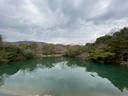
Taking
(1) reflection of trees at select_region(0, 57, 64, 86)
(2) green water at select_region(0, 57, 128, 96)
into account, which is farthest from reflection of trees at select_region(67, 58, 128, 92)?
(1) reflection of trees at select_region(0, 57, 64, 86)

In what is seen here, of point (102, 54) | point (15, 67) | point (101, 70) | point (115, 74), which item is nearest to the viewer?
point (115, 74)

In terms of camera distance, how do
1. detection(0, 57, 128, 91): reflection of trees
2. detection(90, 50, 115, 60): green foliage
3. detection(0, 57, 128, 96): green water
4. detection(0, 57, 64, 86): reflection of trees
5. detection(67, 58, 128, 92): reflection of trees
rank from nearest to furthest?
detection(0, 57, 128, 96): green water → detection(67, 58, 128, 92): reflection of trees → detection(0, 57, 128, 91): reflection of trees → detection(0, 57, 64, 86): reflection of trees → detection(90, 50, 115, 60): green foliage

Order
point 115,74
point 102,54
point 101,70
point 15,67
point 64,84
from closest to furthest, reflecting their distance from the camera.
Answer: point 64,84 → point 115,74 → point 101,70 → point 15,67 → point 102,54

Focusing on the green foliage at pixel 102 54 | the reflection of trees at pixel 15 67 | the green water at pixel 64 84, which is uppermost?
the green foliage at pixel 102 54

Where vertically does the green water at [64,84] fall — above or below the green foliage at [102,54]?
below

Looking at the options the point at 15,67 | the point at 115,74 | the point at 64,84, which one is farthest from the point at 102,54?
the point at 15,67

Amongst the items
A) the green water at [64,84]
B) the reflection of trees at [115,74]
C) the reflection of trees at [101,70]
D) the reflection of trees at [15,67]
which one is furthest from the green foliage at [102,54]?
the reflection of trees at [15,67]

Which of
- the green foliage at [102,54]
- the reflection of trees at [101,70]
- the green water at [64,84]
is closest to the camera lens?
the green water at [64,84]

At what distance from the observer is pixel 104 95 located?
10.8ft

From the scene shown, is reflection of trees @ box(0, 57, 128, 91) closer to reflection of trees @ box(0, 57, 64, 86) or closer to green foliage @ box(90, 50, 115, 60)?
reflection of trees @ box(0, 57, 64, 86)

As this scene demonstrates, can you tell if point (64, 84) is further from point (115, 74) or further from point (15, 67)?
point (15, 67)

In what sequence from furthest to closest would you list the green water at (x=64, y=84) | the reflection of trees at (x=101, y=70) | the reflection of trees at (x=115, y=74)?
the reflection of trees at (x=101, y=70), the reflection of trees at (x=115, y=74), the green water at (x=64, y=84)

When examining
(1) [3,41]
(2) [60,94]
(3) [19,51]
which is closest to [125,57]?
(2) [60,94]

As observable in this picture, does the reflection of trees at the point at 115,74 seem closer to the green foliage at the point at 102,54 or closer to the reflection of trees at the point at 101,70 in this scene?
the reflection of trees at the point at 101,70
